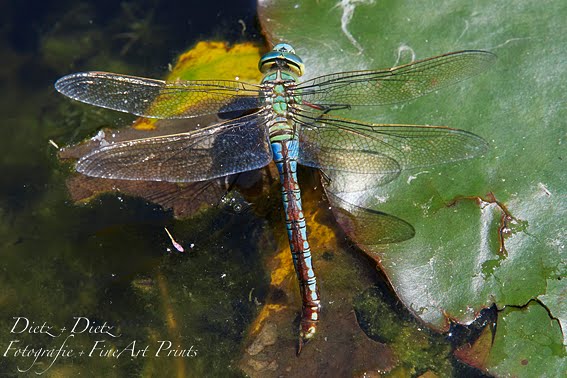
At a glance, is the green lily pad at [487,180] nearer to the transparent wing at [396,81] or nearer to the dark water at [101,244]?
the transparent wing at [396,81]

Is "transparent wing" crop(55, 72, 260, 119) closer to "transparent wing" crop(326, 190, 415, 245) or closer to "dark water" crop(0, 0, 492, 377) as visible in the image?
"dark water" crop(0, 0, 492, 377)

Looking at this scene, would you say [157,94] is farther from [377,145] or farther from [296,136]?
[377,145]

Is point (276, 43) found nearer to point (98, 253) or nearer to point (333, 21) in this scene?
point (333, 21)

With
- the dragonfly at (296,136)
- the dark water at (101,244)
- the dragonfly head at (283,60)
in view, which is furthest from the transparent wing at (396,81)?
the dark water at (101,244)

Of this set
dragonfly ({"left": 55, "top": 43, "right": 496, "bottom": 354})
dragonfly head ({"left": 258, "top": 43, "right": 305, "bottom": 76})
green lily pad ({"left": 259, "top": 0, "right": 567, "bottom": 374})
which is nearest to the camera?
green lily pad ({"left": 259, "top": 0, "right": 567, "bottom": 374})

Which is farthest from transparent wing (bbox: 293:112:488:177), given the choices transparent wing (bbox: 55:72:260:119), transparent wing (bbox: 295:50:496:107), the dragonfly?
transparent wing (bbox: 55:72:260:119)
